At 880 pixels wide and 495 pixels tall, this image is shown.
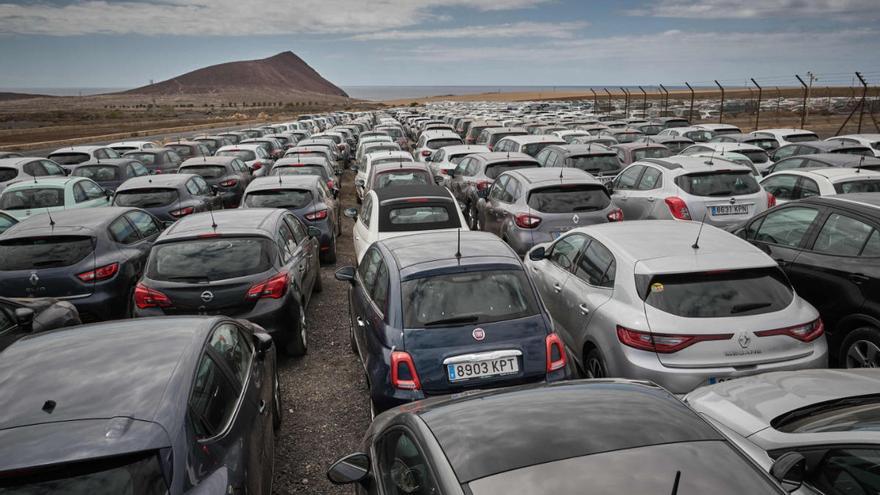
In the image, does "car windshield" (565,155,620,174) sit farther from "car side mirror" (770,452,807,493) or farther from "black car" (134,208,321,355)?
"car side mirror" (770,452,807,493)

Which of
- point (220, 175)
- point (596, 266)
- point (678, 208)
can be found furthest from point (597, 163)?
point (220, 175)

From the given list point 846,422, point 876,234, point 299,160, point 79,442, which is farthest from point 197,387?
point 299,160

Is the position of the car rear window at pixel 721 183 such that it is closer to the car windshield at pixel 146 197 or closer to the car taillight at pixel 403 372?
the car taillight at pixel 403 372

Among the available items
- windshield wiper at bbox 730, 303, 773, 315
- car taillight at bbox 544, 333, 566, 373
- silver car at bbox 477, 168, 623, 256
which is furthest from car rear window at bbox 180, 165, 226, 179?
windshield wiper at bbox 730, 303, 773, 315

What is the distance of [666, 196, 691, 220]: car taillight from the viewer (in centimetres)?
960

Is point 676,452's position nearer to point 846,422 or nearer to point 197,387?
point 846,422

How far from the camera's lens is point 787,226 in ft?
21.5

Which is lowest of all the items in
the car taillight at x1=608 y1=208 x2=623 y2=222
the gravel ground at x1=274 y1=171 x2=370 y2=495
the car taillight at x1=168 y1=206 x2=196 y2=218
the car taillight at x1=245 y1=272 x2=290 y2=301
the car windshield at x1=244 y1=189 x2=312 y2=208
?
the gravel ground at x1=274 y1=171 x2=370 y2=495

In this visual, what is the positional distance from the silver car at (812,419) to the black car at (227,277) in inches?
163

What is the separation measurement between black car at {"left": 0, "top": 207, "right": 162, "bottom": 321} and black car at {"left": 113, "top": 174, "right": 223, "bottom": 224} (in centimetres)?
309

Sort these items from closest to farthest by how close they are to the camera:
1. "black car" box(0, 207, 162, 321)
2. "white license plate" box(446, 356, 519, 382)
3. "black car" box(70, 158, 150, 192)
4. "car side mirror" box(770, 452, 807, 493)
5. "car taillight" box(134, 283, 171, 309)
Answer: "car side mirror" box(770, 452, 807, 493)
"white license plate" box(446, 356, 519, 382)
"car taillight" box(134, 283, 171, 309)
"black car" box(0, 207, 162, 321)
"black car" box(70, 158, 150, 192)

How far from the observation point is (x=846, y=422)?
3.05 meters

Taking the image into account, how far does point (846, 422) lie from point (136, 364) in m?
3.72

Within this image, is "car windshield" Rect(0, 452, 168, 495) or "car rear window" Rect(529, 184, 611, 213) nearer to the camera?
"car windshield" Rect(0, 452, 168, 495)
